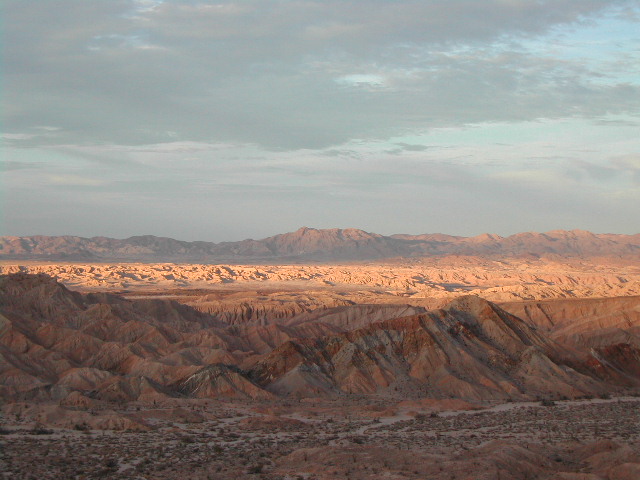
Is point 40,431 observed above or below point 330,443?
below

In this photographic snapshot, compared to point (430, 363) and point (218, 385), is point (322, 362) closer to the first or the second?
point (430, 363)

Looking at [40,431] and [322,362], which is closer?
[40,431]

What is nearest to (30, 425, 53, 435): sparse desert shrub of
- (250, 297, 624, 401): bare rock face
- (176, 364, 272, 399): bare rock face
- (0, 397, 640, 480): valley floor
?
(0, 397, 640, 480): valley floor

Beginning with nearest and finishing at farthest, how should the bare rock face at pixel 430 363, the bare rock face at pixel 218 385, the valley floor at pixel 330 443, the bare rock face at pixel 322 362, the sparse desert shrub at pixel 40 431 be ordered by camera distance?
1. the valley floor at pixel 330 443
2. the sparse desert shrub at pixel 40 431
3. the bare rock face at pixel 218 385
4. the bare rock face at pixel 322 362
5. the bare rock face at pixel 430 363

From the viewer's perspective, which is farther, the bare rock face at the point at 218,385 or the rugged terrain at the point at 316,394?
the bare rock face at the point at 218,385

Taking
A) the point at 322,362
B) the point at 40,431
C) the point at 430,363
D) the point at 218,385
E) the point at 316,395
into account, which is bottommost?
the point at 316,395

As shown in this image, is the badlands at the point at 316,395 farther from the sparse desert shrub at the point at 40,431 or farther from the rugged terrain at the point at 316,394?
the sparse desert shrub at the point at 40,431

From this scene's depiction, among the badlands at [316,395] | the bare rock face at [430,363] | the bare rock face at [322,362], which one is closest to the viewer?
the badlands at [316,395]

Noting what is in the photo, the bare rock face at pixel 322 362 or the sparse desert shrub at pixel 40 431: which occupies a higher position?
the bare rock face at pixel 322 362

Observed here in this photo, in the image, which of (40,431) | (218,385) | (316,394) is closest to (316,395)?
(316,394)

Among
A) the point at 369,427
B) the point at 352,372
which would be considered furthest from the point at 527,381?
the point at 369,427

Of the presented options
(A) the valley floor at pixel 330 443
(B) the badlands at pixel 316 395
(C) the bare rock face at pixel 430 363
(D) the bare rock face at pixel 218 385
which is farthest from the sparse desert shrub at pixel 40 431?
(C) the bare rock face at pixel 430 363
